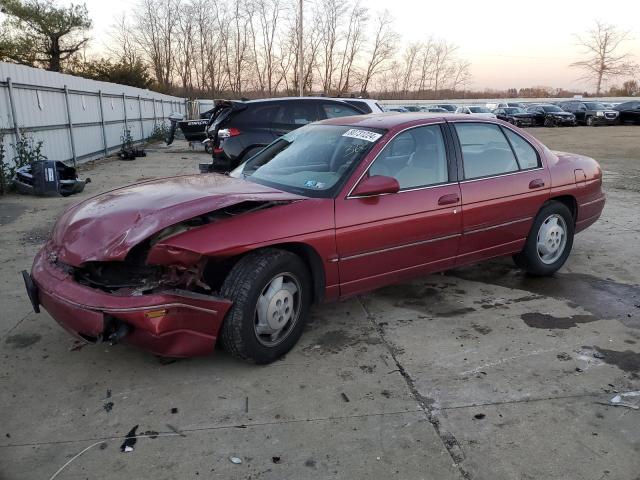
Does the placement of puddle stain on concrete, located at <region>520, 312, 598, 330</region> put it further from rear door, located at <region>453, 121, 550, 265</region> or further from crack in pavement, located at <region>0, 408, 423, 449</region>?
crack in pavement, located at <region>0, 408, 423, 449</region>

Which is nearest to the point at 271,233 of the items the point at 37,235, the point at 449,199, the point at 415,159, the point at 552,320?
the point at 415,159

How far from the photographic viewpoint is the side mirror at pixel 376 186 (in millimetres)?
3573

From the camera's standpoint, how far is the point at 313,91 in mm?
58125

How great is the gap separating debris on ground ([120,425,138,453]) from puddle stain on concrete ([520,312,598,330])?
287 cm

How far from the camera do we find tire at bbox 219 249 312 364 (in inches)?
121

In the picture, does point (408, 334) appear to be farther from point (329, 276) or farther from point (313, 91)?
point (313, 91)

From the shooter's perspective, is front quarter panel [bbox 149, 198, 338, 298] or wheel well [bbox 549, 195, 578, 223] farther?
wheel well [bbox 549, 195, 578, 223]

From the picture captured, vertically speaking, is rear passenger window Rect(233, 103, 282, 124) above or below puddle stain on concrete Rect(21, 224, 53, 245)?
above

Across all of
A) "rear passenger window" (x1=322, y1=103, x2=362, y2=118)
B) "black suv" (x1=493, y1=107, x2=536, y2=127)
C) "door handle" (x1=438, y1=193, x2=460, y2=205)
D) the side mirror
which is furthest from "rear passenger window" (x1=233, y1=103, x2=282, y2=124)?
"black suv" (x1=493, y1=107, x2=536, y2=127)

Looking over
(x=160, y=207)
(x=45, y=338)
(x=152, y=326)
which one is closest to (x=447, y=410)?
(x=152, y=326)

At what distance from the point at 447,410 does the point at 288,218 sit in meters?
1.46

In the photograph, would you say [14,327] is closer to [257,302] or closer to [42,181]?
[257,302]

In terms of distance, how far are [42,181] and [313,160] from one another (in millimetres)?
6897

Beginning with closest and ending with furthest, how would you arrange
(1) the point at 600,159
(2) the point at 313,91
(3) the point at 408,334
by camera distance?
(3) the point at 408,334 < (1) the point at 600,159 < (2) the point at 313,91
